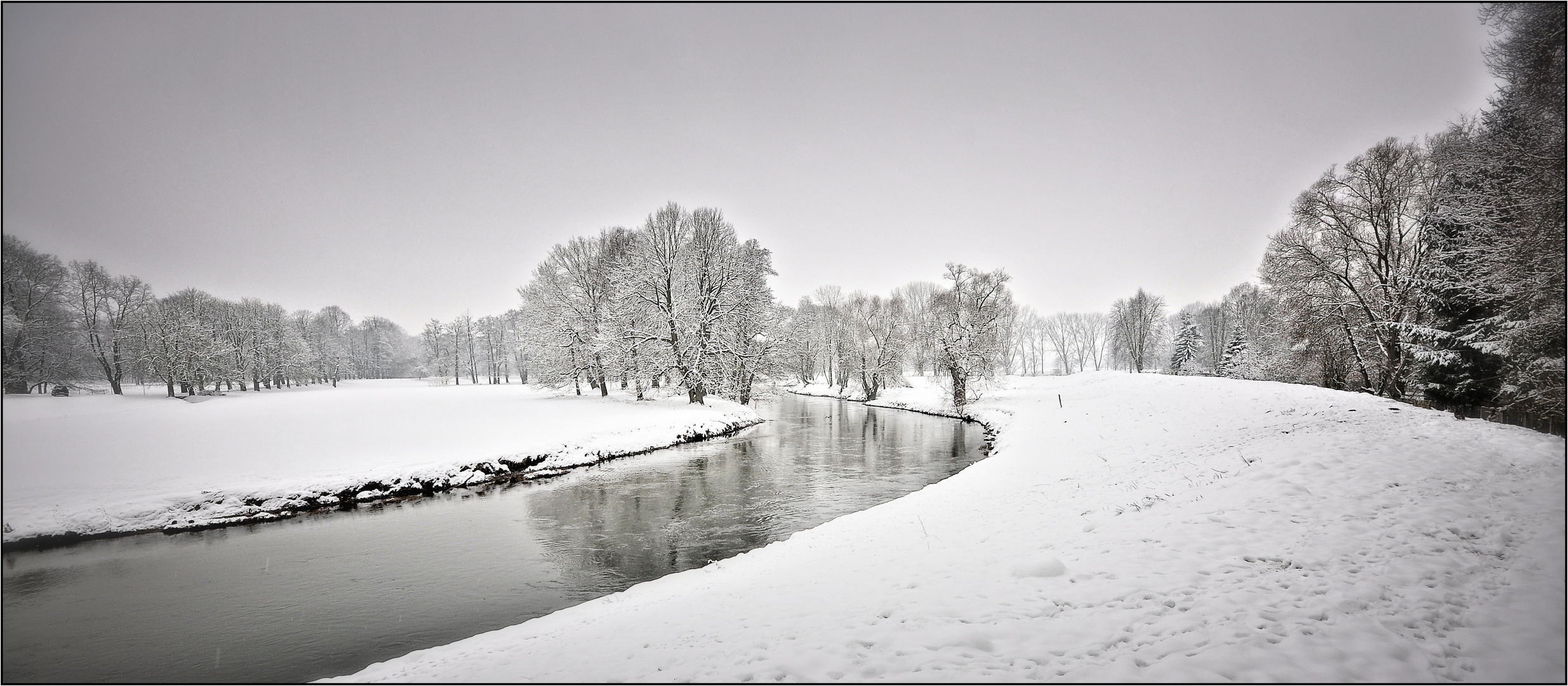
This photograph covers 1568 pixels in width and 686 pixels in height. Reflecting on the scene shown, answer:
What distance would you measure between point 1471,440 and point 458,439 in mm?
27594

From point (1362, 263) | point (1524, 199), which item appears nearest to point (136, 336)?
point (1524, 199)

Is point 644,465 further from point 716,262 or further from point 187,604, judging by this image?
point 716,262

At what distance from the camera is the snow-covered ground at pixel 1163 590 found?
4.12m

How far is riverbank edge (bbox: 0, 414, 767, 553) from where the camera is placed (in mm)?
11188

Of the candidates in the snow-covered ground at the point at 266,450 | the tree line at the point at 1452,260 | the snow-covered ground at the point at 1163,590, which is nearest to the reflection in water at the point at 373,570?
the snow-covered ground at the point at 266,450

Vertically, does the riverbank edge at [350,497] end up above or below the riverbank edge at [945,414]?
above

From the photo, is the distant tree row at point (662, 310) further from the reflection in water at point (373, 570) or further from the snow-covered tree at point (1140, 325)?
the snow-covered tree at point (1140, 325)

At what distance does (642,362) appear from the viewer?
30.2 m

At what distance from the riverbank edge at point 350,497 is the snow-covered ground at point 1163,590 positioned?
1128 centimetres

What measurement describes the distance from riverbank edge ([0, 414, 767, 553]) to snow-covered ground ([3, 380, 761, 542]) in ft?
0.13

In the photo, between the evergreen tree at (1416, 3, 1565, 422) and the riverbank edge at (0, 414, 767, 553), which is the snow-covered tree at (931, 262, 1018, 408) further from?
the riverbank edge at (0, 414, 767, 553)

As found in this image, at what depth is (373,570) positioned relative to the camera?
9742 mm

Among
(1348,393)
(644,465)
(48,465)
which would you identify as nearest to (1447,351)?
(1348,393)

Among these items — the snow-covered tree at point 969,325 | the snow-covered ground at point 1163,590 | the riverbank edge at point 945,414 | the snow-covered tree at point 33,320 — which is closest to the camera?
the snow-covered ground at point 1163,590
